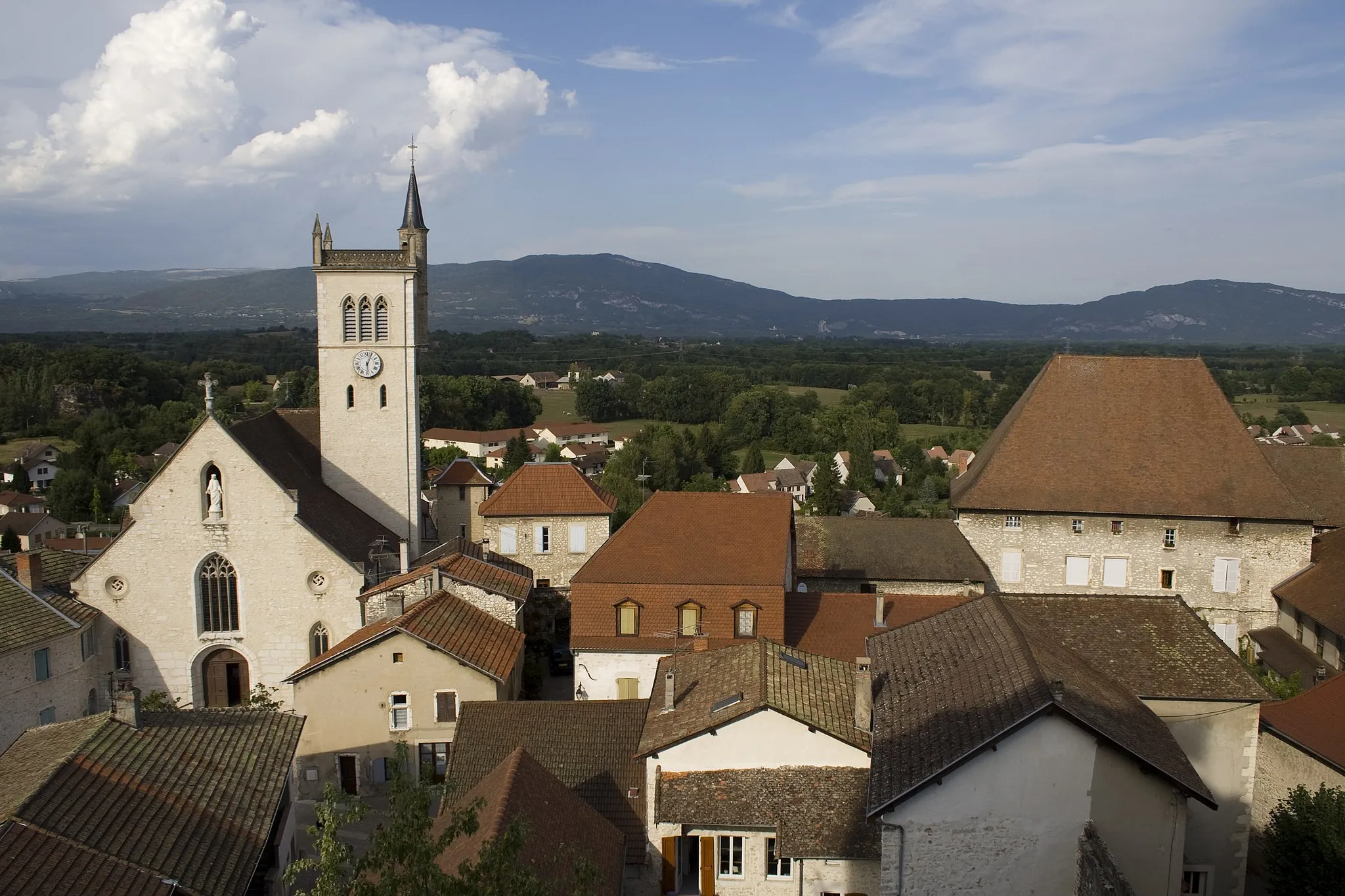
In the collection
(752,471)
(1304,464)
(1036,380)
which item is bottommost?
(752,471)

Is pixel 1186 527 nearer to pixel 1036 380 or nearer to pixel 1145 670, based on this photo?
pixel 1036 380

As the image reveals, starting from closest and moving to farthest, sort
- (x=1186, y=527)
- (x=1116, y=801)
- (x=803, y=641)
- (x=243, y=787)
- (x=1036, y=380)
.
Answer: (x=1116, y=801)
(x=243, y=787)
(x=803, y=641)
(x=1186, y=527)
(x=1036, y=380)

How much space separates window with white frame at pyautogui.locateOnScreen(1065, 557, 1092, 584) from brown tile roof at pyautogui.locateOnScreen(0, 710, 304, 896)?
24.8 meters

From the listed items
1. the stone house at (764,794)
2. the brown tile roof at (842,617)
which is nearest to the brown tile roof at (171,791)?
the stone house at (764,794)

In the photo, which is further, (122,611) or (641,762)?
(122,611)

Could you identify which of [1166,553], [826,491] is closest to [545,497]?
[1166,553]

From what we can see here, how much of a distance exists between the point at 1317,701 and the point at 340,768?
21.4 metres

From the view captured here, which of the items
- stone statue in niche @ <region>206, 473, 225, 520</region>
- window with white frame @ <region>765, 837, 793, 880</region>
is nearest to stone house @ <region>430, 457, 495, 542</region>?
stone statue in niche @ <region>206, 473, 225, 520</region>

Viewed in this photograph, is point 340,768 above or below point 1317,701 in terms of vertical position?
below

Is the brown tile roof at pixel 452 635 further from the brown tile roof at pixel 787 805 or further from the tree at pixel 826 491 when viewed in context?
the tree at pixel 826 491

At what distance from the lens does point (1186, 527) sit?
33.0m

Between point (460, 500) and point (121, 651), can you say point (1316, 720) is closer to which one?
point (121, 651)

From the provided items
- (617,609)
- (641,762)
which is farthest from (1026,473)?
(641,762)

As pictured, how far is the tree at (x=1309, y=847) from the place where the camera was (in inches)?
615
